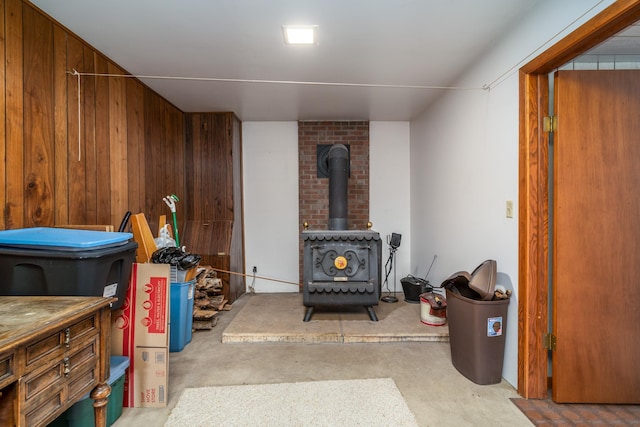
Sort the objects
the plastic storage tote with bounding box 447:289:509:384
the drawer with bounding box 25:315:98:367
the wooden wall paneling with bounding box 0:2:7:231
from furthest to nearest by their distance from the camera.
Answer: the plastic storage tote with bounding box 447:289:509:384, the wooden wall paneling with bounding box 0:2:7:231, the drawer with bounding box 25:315:98:367

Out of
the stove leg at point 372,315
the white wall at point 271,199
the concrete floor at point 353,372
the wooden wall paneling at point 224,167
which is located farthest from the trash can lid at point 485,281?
the wooden wall paneling at point 224,167

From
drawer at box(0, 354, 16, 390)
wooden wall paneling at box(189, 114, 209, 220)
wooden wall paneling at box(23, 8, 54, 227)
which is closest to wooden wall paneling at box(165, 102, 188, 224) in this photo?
wooden wall paneling at box(189, 114, 209, 220)

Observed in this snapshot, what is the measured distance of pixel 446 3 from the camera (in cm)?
174

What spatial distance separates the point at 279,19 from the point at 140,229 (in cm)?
190

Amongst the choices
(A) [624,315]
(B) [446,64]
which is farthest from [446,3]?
(A) [624,315]

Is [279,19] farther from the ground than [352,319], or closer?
farther from the ground

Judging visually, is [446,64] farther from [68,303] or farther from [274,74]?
[68,303]

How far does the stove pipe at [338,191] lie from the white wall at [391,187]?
0.99 m

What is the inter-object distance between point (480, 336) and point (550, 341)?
370 mm

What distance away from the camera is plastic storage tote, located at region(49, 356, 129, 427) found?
4.65 ft

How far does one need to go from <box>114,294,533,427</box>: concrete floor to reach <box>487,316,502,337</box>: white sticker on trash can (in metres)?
0.35

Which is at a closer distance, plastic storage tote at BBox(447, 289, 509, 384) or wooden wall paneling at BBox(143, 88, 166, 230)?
plastic storage tote at BBox(447, 289, 509, 384)

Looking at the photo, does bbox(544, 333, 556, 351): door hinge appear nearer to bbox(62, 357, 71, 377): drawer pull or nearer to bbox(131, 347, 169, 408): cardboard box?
bbox(131, 347, 169, 408): cardboard box

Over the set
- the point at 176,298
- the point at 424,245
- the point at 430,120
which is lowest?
the point at 176,298
